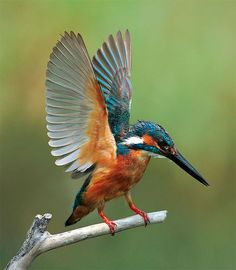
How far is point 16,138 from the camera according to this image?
13.4 feet

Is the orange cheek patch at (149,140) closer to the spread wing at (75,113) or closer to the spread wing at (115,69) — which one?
the spread wing at (75,113)

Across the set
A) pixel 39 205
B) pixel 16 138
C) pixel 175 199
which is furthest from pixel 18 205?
pixel 175 199

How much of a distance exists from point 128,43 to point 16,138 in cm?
130

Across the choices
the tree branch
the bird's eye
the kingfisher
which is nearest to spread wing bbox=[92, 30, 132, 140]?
the kingfisher

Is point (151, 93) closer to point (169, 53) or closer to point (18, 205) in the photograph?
point (169, 53)

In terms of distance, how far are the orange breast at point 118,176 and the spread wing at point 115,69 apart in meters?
0.40

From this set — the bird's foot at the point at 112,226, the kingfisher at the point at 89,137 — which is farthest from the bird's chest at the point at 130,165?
the bird's foot at the point at 112,226

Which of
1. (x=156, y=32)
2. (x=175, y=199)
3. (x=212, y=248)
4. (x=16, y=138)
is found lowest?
(x=212, y=248)

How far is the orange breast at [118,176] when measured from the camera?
2.51 metres

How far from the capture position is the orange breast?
2508mm

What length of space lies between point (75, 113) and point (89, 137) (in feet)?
0.29

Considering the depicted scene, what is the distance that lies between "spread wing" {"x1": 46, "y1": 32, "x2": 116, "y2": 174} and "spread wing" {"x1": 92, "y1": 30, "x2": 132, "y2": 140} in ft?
1.33

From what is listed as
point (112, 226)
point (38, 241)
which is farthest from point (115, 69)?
point (38, 241)

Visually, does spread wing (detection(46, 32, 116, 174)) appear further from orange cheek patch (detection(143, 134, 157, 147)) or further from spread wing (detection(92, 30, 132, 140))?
spread wing (detection(92, 30, 132, 140))
